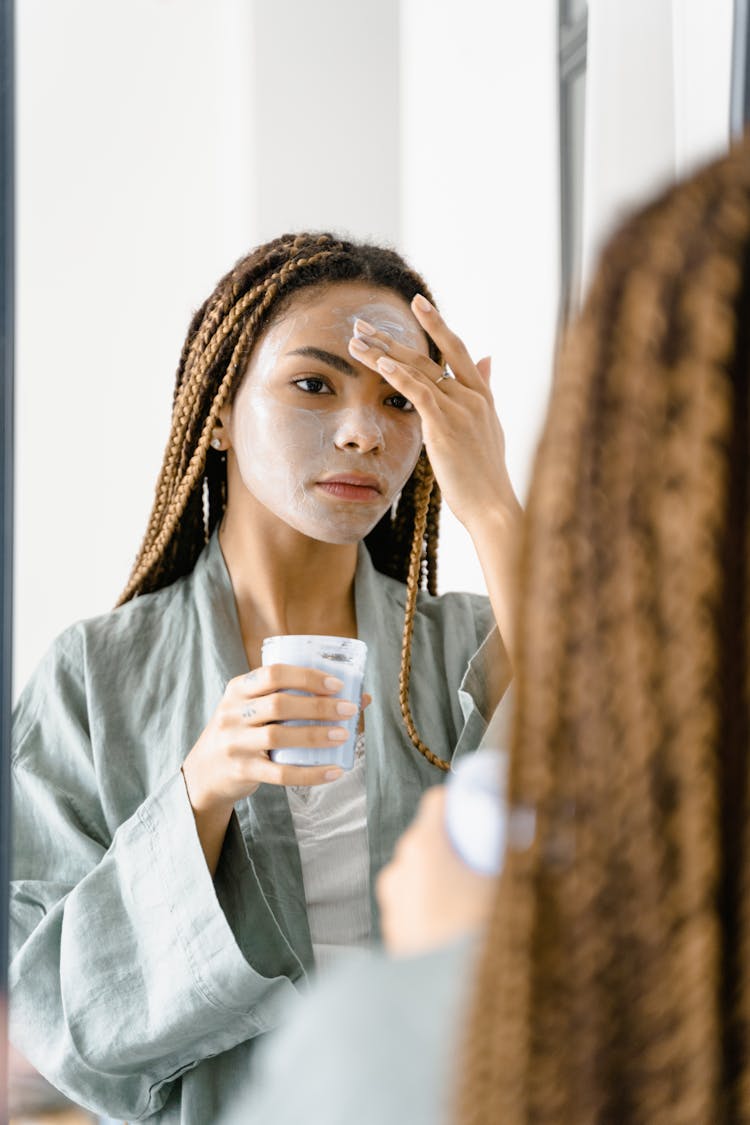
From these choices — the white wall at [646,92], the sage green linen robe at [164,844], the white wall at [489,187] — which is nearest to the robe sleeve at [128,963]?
the sage green linen robe at [164,844]

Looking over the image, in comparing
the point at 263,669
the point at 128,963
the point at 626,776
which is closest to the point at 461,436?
the point at 263,669

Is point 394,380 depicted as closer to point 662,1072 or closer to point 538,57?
point 662,1072

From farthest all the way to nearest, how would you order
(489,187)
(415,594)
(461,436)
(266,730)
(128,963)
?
1. (489,187)
2. (415,594)
3. (461,436)
4. (128,963)
5. (266,730)

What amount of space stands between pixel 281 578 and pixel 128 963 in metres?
0.38

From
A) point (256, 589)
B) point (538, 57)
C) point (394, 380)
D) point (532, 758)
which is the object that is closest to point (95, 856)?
point (256, 589)

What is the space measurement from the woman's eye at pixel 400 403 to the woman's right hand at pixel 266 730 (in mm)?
361

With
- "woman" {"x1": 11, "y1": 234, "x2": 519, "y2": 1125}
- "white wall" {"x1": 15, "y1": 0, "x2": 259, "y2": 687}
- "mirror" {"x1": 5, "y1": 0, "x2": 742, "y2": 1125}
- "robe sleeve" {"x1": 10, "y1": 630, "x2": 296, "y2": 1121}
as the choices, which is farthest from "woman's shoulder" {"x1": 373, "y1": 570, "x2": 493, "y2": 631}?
"white wall" {"x1": 15, "y1": 0, "x2": 259, "y2": 687}

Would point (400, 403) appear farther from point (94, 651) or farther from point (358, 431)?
point (94, 651)

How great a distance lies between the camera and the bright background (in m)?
2.08

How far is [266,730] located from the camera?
33.4 inches

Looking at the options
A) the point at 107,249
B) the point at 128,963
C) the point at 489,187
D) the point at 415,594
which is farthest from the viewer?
the point at 107,249

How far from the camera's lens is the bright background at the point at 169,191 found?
2082 millimetres

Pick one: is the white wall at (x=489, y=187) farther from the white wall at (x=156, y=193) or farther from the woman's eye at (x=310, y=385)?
the woman's eye at (x=310, y=385)

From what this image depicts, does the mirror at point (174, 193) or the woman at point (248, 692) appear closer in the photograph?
the woman at point (248, 692)
